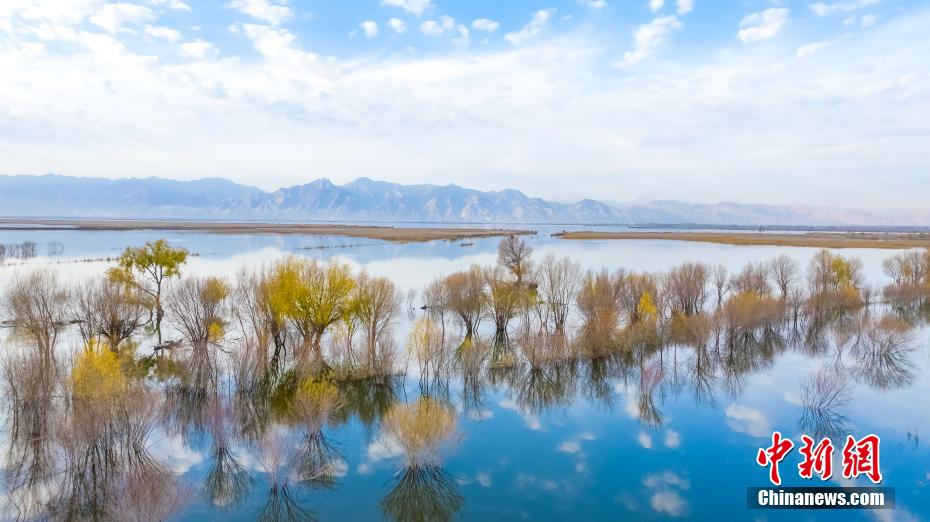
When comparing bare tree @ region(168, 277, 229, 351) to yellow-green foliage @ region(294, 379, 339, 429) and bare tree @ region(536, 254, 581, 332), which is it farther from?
bare tree @ region(536, 254, 581, 332)

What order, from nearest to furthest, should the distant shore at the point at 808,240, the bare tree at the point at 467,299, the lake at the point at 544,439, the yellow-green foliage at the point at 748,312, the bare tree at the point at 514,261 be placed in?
the lake at the point at 544,439, the yellow-green foliage at the point at 748,312, the bare tree at the point at 467,299, the bare tree at the point at 514,261, the distant shore at the point at 808,240

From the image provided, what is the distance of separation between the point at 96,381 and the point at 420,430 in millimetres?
11185

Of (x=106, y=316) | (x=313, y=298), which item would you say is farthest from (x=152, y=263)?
(x=313, y=298)

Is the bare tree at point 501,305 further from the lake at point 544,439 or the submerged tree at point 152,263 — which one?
the submerged tree at point 152,263

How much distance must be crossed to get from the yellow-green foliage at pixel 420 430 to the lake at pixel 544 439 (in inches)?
30.1

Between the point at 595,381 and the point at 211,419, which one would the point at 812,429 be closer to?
the point at 595,381

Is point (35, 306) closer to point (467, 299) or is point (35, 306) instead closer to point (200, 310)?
point (200, 310)

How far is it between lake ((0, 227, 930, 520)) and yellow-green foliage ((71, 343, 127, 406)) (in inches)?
60.3

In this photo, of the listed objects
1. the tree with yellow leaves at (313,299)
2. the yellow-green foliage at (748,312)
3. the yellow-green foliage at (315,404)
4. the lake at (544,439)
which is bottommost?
the lake at (544,439)

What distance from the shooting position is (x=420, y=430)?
1780cm

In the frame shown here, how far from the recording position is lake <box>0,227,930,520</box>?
16.8 metres

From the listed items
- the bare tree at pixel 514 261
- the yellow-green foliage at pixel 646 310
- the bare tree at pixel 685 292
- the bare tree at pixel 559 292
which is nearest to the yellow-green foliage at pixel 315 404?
the bare tree at pixel 559 292

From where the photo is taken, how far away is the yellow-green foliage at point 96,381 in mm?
17938

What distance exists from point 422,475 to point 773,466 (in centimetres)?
1265
